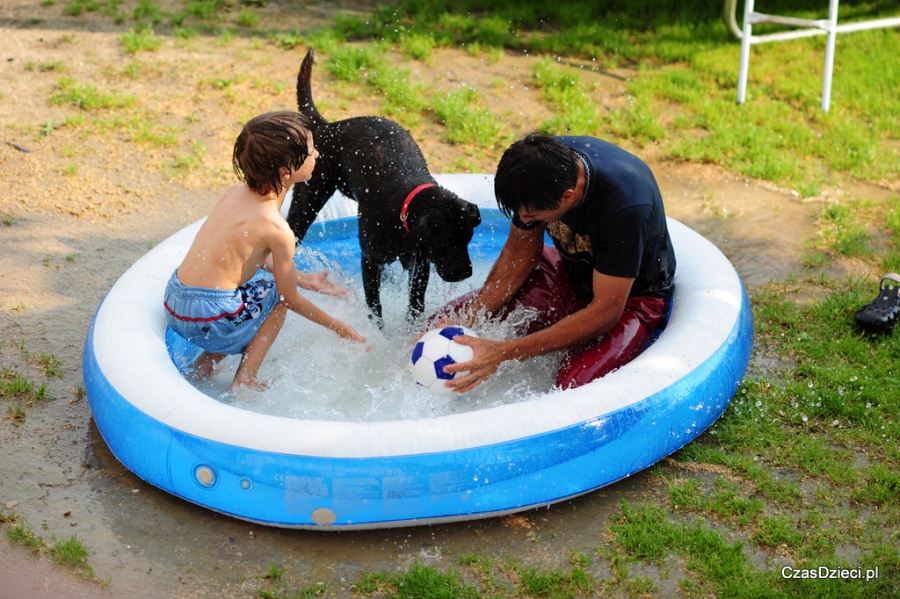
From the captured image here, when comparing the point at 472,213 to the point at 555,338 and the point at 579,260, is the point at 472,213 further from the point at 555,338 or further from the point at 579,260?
the point at 555,338

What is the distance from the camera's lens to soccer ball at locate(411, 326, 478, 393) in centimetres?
383

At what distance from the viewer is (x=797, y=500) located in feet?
11.7

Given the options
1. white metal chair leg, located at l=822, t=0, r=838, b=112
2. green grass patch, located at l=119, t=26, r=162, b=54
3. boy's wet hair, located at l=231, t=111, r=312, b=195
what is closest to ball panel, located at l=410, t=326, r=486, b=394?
boy's wet hair, located at l=231, t=111, r=312, b=195

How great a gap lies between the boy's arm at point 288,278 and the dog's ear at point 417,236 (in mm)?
496

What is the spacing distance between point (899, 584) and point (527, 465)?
4.45ft

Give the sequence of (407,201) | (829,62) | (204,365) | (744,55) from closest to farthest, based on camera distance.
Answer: (407,201), (204,365), (829,62), (744,55)

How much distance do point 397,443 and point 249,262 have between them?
48.4 inches

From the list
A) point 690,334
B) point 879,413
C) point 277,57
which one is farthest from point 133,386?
point 277,57

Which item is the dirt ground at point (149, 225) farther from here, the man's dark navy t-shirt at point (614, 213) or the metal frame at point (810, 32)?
the metal frame at point (810, 32)

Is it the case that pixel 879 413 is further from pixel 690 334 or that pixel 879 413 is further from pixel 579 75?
pixel 579 75

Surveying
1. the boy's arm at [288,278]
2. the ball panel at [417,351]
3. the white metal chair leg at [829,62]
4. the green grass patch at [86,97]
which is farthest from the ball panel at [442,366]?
the white metal chair leg at [829,62]

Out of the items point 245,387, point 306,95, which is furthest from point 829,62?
point 245,387

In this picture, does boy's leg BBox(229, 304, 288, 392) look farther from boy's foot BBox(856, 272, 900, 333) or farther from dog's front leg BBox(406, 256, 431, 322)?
boy's foot BBox(856, 272, 900, 333)

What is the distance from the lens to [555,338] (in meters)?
3.90
